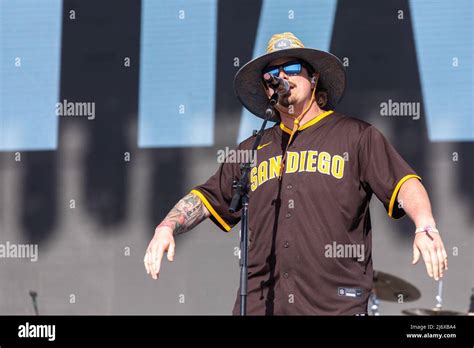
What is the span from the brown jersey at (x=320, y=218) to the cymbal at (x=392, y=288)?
283 centimetres

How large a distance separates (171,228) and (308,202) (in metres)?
0.62

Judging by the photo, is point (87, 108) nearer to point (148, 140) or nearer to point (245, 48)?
point (148, 140)

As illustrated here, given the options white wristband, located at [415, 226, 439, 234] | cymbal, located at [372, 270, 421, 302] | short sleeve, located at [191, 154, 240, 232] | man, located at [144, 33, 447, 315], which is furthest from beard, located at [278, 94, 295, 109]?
cymbal, located at [372, 270, 421, 302]

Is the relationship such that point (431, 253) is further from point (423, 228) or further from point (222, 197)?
point (222, 197)

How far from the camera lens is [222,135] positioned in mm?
7570

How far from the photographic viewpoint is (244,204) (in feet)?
12.5

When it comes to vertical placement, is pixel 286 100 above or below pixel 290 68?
below

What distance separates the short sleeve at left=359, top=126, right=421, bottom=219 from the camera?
3.74 meters

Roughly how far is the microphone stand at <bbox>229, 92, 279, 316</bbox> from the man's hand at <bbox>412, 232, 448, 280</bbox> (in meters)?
0.71

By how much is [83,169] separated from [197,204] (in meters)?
3.74

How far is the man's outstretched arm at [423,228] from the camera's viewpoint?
328cm

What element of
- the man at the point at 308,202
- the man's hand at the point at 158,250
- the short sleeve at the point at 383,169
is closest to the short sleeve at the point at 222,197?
the man at the point at 308,202

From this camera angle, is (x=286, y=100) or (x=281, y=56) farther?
(x=281, y=56)

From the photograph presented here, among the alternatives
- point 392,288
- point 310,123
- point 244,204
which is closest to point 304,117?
point 310,123
